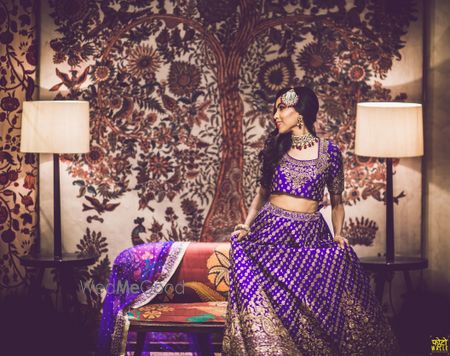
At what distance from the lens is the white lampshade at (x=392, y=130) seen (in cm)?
435

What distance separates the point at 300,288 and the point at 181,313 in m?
0.80

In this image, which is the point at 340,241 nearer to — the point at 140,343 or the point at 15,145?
the point at 140,343

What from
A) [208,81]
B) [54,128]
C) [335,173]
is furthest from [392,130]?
[54,128]

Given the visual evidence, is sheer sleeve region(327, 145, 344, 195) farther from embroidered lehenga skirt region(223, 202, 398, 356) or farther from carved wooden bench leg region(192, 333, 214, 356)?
carved wooden bench leg region(192, 333, 214, 356)

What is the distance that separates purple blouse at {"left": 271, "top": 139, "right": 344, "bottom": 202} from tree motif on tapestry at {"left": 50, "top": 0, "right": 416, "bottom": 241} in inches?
44.4

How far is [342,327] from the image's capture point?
133 inches

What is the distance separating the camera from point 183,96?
4855mm

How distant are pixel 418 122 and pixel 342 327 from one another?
1612 millimetres

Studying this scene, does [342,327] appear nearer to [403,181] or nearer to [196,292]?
[196,292]

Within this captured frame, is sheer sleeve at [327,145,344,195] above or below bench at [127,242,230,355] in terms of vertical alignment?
above

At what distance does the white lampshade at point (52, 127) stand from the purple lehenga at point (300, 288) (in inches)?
57.4

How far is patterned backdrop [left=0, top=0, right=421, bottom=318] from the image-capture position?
479 cm

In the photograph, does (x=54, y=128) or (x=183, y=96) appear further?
(x=183, y=96)

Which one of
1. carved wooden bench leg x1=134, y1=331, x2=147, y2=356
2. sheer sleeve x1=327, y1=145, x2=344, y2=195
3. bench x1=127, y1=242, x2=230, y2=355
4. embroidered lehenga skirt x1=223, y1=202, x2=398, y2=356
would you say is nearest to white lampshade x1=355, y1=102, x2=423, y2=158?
sheer sleeve x1=327, y1=145, x2=344, y2=195
